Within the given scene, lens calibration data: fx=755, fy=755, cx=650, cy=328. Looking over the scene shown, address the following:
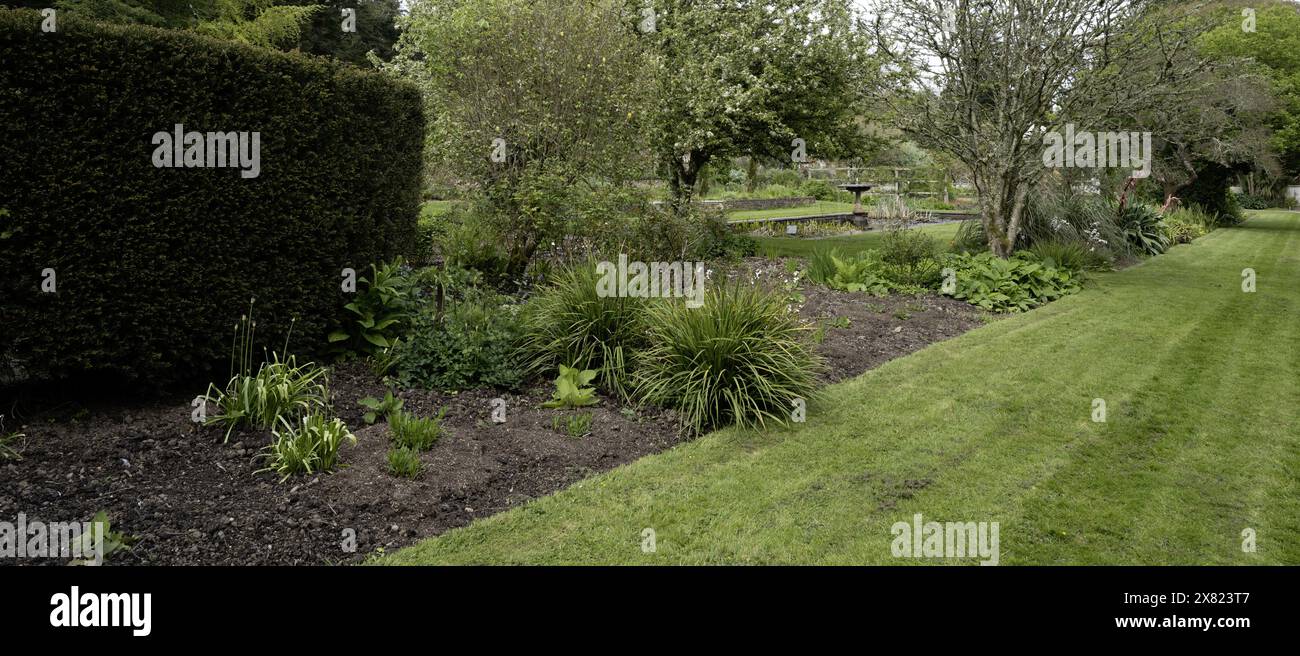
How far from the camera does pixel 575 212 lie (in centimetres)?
852

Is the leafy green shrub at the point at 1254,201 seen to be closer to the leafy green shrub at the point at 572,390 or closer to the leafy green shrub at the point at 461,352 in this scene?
the leafy green shrub at the point at 572,390

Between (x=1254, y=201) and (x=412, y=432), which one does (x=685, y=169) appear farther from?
(x=1254, y=201)

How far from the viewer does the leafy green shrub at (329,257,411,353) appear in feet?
20.2

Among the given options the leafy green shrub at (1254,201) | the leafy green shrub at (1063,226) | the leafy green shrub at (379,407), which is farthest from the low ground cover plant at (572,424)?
the leafy green shrub at (1254,201)

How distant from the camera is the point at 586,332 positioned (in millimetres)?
6266

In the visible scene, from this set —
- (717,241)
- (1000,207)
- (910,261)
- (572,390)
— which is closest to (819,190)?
(1000,207)

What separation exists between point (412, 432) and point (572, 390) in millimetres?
1395

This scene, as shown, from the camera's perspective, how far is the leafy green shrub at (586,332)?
6.20m

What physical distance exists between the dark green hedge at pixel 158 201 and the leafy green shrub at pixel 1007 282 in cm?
831

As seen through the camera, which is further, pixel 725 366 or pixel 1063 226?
pixel 1063 226

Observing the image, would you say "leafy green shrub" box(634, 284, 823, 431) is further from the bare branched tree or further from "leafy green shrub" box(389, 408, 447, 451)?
the bare branched tree
